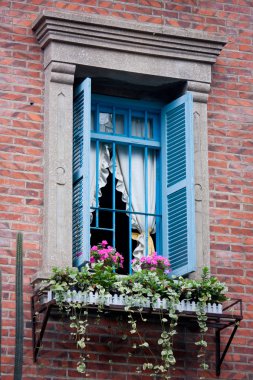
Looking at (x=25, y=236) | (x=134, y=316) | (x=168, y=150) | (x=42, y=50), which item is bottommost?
(x=134, y=316)

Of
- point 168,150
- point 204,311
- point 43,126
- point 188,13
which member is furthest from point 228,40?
point 204,311


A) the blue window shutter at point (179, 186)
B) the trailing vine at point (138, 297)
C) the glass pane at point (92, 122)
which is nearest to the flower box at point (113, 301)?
the trailing vine at point (138, 297)

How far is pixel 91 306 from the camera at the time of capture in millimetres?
12820

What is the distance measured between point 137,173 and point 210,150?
A: 843mm

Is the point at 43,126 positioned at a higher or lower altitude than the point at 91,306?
higher

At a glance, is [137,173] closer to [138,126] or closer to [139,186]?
[139,186]

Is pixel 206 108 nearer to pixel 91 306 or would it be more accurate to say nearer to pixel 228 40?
pixel 228 40

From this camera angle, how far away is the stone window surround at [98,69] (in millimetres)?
13438

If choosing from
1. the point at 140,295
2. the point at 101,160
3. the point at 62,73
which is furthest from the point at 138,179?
the point at 140,295

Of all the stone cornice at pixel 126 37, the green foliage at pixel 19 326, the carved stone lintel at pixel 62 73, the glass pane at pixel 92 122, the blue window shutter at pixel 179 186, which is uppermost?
the stone cornice at pixel 126 37

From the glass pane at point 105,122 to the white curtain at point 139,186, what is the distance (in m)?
0.23

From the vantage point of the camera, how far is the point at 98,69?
46.3ft

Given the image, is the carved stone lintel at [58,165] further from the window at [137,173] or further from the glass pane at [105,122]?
the glass pane at [105,122]

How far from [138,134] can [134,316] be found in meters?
2.32
